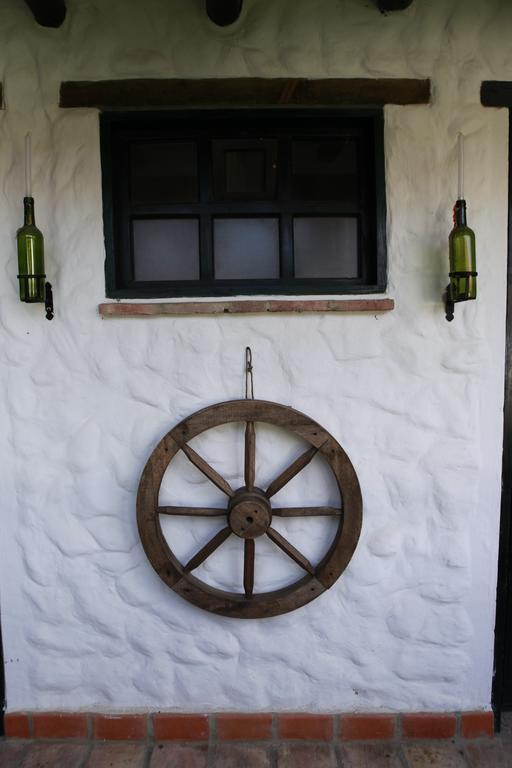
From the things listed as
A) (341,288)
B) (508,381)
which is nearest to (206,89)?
(341,288)

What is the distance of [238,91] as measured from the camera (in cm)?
177

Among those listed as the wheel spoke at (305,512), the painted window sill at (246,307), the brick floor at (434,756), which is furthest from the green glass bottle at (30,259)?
the brick floor at (434,756)

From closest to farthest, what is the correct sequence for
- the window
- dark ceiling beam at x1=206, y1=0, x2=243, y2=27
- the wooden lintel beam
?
dark ceiling beam at x1=206, y1=0, x2=243, y2=27 < the wooden lintel beam < the window

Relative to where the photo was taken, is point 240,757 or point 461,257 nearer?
point 461,257

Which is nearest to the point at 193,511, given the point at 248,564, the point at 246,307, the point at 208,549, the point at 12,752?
the point at 208,549

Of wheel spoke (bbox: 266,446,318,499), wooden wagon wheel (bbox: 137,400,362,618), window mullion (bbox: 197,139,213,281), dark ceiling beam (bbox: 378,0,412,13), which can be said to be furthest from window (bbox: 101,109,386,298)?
wheel spoke (bbox: 266,446,318,499)

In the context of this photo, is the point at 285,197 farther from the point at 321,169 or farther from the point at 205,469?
the point at 205,469

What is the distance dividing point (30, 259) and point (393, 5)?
1.48 m

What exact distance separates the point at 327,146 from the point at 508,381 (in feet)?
3.57

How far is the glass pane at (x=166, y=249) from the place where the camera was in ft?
6.38

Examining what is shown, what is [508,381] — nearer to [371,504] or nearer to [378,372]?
[378,372]

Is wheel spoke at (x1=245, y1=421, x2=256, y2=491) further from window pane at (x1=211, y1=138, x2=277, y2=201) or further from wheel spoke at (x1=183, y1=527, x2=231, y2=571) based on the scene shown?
window pane at (x1=211, y1=138, x2=277, y2=201)

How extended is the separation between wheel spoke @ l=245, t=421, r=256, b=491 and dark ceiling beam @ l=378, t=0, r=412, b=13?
4.82ft

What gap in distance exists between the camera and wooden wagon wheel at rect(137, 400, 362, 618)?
5.89ft
